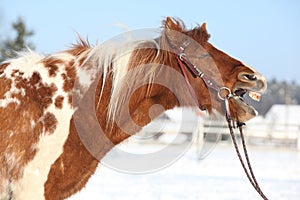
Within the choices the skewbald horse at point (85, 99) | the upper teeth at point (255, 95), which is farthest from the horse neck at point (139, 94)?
the upper teeth at point (255, 95)

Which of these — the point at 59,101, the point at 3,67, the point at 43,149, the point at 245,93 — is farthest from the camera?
the point at 245,93

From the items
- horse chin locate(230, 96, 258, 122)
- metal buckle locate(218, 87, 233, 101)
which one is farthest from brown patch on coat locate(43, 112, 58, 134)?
horse chin locate(230, 96, 258, 122)

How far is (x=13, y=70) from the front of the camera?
3764 millimetres

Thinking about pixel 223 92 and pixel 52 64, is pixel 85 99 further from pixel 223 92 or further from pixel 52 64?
pixel 223 92

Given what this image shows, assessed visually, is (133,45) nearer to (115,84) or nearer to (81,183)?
(115,84)

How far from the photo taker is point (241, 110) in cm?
397

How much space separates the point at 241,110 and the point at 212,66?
0.47 meters

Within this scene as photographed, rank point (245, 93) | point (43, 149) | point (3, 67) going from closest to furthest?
point (43, 149)
point (3, 67)
point (245, 93)

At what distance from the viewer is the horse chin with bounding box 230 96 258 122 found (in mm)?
3922

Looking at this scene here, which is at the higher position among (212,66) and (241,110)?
(212,66)

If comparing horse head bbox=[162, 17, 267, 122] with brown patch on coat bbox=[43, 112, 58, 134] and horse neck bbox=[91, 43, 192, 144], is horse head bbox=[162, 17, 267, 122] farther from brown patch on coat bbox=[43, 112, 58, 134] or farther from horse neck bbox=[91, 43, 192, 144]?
brown patch on coat bbox=[43, 112, 58, 134]

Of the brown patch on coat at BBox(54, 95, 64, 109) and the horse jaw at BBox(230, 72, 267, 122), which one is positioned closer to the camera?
the brown patch on coat at BBox(54, 95, 64, 109)

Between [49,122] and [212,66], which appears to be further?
[212,66]

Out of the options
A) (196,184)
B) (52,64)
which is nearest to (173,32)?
(52,64)
